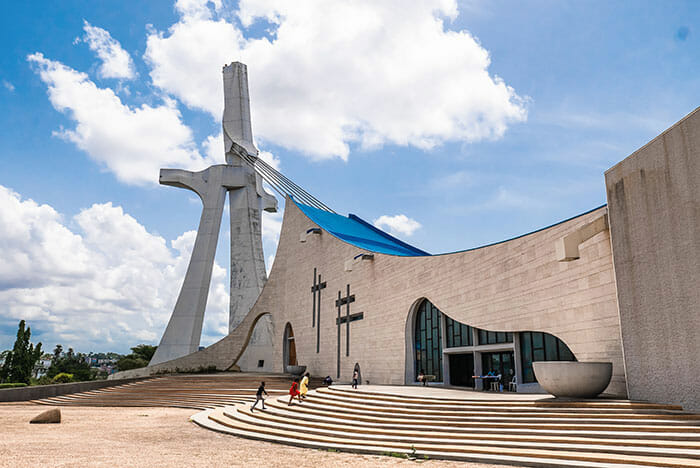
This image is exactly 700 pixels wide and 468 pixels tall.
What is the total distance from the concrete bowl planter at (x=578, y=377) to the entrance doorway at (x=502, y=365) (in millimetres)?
4989

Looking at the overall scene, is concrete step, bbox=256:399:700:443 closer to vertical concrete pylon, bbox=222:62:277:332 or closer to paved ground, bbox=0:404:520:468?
paved ground, bbox=0:404:520:468

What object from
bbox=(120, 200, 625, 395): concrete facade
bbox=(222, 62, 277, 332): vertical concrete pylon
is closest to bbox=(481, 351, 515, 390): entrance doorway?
bbox=(120, 200, 625, 395): concrete facade

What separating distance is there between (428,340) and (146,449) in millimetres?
11723

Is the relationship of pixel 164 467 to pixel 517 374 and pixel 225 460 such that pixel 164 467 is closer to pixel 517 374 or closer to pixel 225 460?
pixel 225 460

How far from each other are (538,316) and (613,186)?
403cm

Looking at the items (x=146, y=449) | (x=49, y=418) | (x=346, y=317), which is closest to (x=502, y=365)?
(x=346, y=317)

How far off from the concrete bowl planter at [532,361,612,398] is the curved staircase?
0.53m

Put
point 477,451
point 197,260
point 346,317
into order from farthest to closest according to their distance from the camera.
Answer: point 197,260
point 346,317
point 477,451

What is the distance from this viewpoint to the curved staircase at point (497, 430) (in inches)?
293

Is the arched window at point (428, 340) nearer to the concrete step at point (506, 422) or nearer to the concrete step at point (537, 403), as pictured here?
the concrete step at point (537, 403)

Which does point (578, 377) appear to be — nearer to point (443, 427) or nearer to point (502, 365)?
point (443, 427)

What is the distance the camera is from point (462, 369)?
18141 millimetres

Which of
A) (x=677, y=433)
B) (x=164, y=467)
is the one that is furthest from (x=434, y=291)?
(x=164, y=467)

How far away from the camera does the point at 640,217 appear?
10531 millimetres
